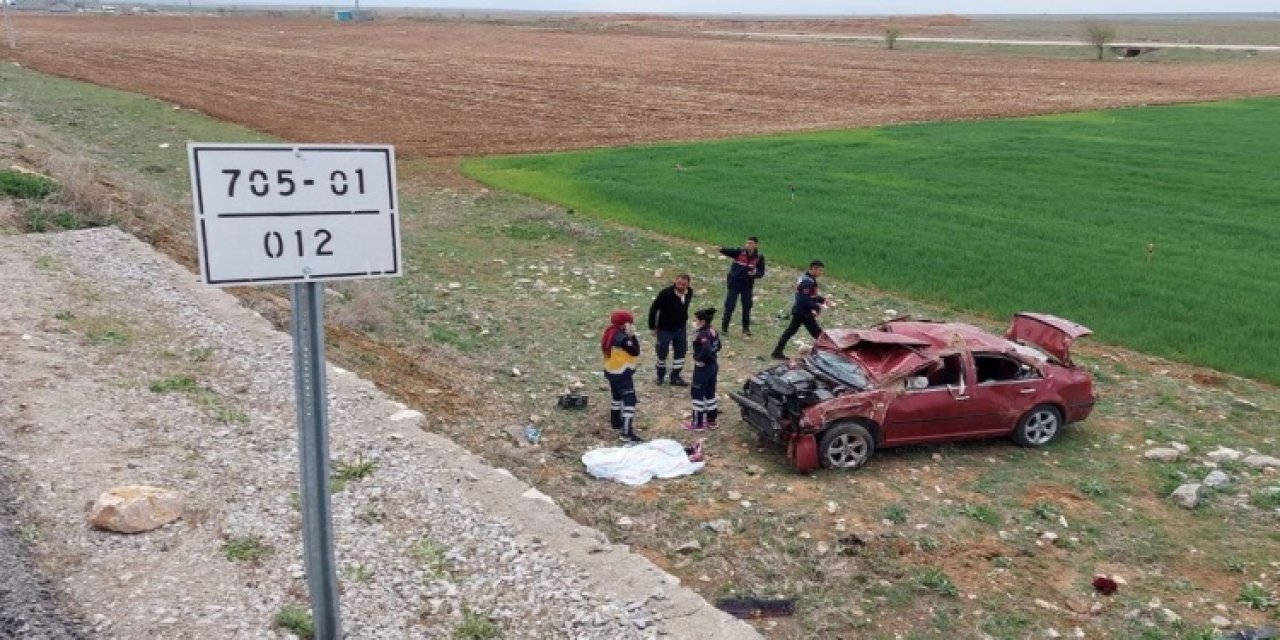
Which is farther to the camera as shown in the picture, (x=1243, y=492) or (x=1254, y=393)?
(x=1254, y=393)

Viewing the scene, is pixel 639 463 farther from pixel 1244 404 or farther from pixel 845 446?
pixel 1244 404

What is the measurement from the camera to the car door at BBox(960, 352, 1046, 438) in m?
10.5

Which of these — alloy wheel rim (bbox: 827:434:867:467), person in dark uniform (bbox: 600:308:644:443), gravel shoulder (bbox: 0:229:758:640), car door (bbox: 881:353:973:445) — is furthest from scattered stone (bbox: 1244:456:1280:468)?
gravel shoulder (bbox: 0:229:758:640)

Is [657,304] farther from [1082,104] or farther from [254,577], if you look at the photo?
[1082,104]

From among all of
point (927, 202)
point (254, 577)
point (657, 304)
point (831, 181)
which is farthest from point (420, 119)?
point (254, 577)

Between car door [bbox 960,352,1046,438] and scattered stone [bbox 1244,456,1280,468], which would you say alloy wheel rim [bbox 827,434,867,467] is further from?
scattered stone [bbox 1244,456,1280,468]

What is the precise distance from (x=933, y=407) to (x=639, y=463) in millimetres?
3128

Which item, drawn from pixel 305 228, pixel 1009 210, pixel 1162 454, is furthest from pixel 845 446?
pixel 1009 210

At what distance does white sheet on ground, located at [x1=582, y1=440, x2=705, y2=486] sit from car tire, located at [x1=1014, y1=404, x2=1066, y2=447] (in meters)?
3.62

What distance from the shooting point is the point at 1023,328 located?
11.8m

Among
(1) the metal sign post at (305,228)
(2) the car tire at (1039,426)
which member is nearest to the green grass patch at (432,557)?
(1) the metal sign post at (305,228)

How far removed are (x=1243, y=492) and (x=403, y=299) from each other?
11.1m

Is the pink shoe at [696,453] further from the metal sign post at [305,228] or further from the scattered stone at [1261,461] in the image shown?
the metal sign post at [305,228]

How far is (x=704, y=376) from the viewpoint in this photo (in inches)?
425
